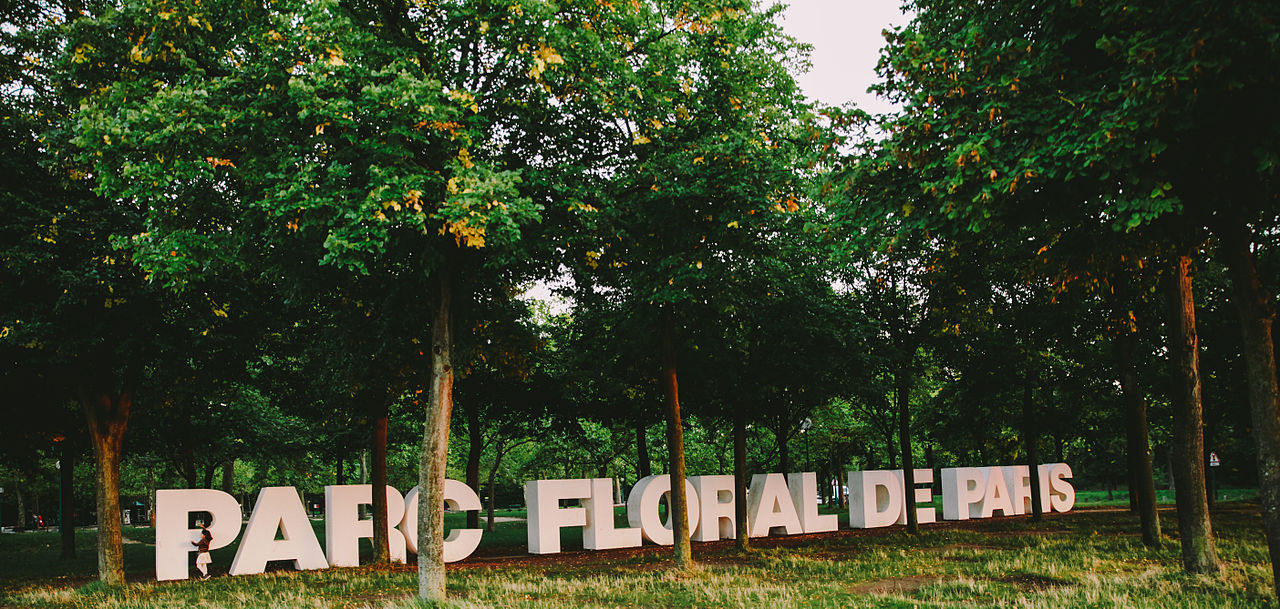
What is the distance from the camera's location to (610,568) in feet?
57.5

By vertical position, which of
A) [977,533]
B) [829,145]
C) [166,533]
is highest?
[829,145]

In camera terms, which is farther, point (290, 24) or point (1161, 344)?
point (1161, 344)

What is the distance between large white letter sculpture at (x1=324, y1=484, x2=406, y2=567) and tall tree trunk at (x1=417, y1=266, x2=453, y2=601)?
6.35 metres

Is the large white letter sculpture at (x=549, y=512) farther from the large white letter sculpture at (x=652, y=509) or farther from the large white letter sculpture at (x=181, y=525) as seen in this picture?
the large white letter sculpture at (x=181, y=525)

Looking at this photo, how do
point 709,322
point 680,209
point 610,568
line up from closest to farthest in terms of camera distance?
1. point 680,209
2. point 610,568
3. point 709,322

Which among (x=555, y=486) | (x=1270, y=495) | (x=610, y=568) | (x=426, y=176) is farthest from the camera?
(x=555, y=486)

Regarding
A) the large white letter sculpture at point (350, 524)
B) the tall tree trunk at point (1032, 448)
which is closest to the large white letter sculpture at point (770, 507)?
the large white letter sculpture at point (350, 524)

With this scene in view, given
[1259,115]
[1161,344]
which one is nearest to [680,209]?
[1259,115]

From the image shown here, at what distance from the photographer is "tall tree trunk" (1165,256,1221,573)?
1389cm

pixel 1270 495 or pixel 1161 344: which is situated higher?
pixel 1161 344

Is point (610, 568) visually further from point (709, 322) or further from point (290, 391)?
point (290, 391)

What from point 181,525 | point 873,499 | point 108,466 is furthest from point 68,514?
point 873,499

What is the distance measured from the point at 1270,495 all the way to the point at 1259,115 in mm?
4666

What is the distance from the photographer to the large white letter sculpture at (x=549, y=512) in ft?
70.0
